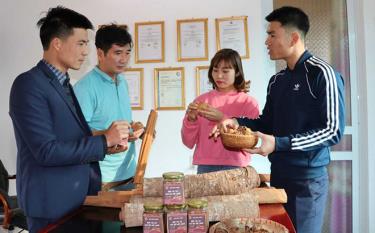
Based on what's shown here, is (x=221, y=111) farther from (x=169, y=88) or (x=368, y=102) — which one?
(x=368, y=102)

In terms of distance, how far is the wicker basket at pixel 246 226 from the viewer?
0.92 meters

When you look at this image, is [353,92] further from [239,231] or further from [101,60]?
[239,231]

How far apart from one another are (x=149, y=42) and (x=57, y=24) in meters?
1.44

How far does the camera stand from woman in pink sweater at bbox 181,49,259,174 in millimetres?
1885

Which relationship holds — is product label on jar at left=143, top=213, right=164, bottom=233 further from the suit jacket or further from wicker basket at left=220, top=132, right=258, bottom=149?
wicker basket at left=220, top=132, right=258, bottom=149

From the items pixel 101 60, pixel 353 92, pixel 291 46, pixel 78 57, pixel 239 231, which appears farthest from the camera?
pixel 353 92

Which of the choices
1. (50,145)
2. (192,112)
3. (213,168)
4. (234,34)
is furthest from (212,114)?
(234,34)

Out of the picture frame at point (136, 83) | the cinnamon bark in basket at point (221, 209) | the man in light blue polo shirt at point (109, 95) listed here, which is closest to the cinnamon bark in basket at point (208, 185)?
the cinnamon bark in basket at point (221, 209)

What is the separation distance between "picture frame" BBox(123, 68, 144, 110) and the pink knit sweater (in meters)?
0.92

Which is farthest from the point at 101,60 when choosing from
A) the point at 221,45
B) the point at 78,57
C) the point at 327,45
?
the point at 327,45

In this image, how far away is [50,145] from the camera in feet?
3.71

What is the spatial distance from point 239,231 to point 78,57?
0.93 meters

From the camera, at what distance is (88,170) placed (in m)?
1.31

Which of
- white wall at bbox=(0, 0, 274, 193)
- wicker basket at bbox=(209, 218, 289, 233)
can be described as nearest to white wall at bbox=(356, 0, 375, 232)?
white wall at bbox=(0, 0, 274, 193)
